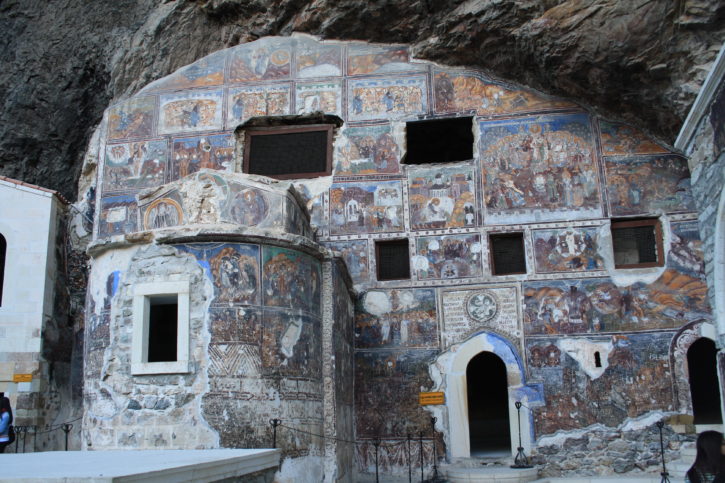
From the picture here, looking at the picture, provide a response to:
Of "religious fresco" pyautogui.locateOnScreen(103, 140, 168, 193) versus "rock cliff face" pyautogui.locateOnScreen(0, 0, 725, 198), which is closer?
"rock cliff face" pyautogui.locateOnScreen(0, 0, 725, 198)

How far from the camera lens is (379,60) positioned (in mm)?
Result: 14898

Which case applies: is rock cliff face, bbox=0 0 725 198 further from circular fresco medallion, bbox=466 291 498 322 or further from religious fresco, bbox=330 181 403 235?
circular fresco medallion, bbox=466 291 498 322

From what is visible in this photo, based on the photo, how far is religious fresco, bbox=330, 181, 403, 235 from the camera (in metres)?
13.8

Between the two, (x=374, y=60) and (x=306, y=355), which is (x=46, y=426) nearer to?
(x=306, y=355)

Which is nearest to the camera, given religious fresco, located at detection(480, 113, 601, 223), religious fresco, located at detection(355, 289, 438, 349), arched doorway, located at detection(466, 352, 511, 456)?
religious fresco, located at detection(355, 289, 438, 349)

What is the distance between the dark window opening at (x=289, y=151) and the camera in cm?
1448

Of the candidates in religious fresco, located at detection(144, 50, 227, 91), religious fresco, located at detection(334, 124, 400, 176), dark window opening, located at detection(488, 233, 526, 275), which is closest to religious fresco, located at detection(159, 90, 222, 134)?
religious fresco, located at detection(144, 50, 227, 91)

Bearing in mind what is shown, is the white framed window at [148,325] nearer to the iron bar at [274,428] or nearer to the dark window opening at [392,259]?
the iron bar at [274,428]

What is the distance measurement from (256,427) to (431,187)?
6107mm

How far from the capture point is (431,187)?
13.9 meters

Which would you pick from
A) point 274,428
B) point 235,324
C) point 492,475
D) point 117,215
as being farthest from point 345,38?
point 492,475

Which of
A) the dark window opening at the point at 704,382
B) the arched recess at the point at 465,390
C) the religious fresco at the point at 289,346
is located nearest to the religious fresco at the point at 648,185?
the dark window opening at the point at 704,382

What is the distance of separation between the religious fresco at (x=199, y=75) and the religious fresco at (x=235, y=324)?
270 inches

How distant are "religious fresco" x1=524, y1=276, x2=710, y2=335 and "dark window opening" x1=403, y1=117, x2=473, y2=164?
3778mm
